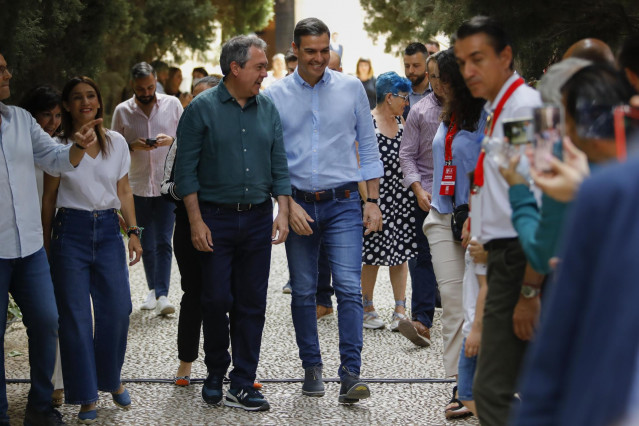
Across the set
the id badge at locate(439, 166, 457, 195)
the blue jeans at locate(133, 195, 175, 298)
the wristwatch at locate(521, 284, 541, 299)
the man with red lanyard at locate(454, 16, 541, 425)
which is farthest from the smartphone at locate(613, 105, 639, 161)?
the blue jeans at locate(133, 195, 175, 298)

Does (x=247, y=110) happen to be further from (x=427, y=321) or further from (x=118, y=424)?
(x=427, y=321)

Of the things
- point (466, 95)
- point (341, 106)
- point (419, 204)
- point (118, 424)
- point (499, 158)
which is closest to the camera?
point (499, 158)

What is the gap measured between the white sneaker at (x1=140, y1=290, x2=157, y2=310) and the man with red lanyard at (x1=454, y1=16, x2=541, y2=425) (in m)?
4.87

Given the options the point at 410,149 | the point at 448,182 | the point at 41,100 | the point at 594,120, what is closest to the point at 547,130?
the point at 594,120

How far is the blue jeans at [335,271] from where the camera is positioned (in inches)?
210

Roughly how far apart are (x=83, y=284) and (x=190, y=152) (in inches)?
36.0

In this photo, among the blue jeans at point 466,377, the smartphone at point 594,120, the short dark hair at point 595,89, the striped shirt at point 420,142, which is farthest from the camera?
the striped shirt at point 420,142

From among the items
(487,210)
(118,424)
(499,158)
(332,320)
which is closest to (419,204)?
(332,320)

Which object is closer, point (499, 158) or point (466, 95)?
point (499, 158)

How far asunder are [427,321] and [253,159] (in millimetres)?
2241

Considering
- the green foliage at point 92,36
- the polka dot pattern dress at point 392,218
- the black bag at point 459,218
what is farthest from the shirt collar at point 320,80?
the green foliage at point 92,36

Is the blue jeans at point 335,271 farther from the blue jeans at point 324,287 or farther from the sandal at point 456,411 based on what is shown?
the blue jeans at point 324,287

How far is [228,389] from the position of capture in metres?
5.44

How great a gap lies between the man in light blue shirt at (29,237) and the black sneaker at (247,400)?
980mm
